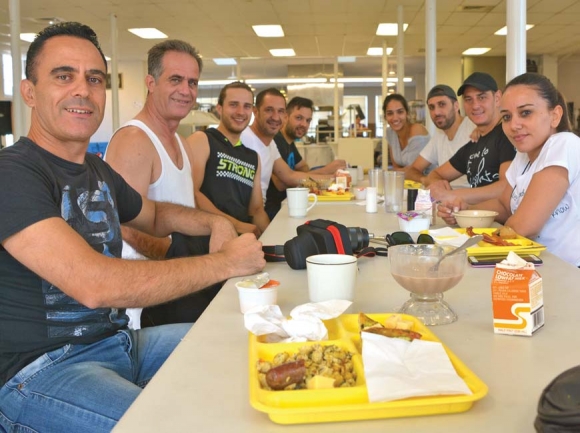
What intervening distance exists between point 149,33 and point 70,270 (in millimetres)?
10820

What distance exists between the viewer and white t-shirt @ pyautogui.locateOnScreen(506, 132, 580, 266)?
6.51ft

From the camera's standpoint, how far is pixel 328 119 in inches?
558

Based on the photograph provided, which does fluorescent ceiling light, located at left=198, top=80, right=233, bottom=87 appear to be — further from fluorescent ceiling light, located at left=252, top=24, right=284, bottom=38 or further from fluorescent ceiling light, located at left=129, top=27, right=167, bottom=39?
fluorescent ceiling light, located at left=252, top=24, right=284, bottom=38

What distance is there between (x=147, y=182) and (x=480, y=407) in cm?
186

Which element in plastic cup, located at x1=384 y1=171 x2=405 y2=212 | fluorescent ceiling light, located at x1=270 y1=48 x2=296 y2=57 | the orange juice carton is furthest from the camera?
fluorescent ceiling light, located at x1=270 y1=48 x2=296 y2=57

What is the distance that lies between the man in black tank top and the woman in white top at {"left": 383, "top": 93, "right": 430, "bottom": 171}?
2.56m

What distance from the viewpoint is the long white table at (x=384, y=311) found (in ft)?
2.42

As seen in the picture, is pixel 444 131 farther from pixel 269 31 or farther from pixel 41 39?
pixel 269 31

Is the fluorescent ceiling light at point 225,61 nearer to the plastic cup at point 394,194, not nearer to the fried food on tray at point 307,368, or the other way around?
the plastic cup at point 394,194

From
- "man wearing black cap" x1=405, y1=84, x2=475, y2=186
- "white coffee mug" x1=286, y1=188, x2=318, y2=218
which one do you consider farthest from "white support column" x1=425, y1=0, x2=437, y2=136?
"white coffee mug" x1=286, y1=188, x2=318, y2=218

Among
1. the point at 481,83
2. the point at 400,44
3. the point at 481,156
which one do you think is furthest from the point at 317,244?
the point at 400,44

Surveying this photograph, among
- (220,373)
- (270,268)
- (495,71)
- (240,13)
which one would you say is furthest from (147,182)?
(495,71)

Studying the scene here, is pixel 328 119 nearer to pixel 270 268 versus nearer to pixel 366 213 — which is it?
pixel 366 213

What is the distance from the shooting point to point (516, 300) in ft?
3.40
